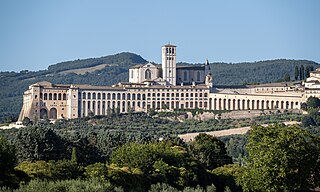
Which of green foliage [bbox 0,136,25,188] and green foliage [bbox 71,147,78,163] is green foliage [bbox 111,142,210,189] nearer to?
green foliage [bbox 71,147,78,163]

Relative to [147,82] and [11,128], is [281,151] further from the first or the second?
[147,82]

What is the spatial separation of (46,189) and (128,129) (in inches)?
2077

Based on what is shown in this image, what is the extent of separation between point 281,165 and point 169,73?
6512 cm

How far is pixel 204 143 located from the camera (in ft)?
187

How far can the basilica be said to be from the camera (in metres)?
100

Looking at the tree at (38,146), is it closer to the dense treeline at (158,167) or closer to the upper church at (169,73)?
the dense treeline at (158,167)

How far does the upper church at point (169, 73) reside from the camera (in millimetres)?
107312

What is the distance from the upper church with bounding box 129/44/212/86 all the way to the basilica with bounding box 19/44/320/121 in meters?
0.13

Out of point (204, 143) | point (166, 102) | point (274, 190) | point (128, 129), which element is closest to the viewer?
point (274, 190)

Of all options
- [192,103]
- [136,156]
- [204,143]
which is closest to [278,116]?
[192,103]

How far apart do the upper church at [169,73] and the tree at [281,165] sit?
60.4m

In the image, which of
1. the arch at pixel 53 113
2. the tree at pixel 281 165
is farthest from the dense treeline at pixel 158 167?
the arch at pixel 53 113

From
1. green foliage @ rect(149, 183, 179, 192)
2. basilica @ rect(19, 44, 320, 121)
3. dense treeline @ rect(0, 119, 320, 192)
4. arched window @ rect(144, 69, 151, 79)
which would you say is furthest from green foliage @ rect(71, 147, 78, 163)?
arched window @ rect(144, 69, 151, 79)

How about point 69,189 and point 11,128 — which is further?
point 11,128
